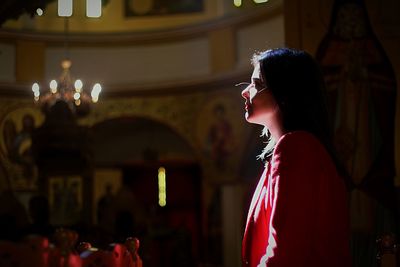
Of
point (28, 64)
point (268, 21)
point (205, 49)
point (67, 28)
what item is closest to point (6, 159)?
point (28, 64)

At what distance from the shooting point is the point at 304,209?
7.36 ft

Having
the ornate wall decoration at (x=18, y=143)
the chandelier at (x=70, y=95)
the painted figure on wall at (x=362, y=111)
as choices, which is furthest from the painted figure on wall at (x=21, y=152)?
the painted figure on wall at (x=362, y=111)

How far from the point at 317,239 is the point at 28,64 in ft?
37.5

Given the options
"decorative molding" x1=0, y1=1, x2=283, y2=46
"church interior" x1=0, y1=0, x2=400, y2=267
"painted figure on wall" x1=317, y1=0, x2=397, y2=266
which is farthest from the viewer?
"decorative molding" x1=0, y1=1, x2=283, y2=46

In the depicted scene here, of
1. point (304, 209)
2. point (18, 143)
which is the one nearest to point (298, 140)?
point (304, 209)

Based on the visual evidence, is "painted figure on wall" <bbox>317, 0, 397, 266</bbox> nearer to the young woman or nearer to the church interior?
the young woman

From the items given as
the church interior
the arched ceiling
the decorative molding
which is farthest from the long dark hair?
the arched ceiling

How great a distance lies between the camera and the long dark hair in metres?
2.47

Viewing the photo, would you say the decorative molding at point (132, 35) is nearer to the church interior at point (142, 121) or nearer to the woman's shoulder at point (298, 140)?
the church interior at point (142, 121)

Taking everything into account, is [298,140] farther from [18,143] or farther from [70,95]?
[18,143]

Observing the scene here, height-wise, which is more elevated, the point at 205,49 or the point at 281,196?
the point at 205,49

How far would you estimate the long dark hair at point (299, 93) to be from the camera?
2467mm

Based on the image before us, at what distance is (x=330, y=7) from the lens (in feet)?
18.7

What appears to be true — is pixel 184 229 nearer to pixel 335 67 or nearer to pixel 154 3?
pixel 154 3
